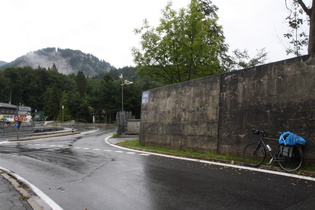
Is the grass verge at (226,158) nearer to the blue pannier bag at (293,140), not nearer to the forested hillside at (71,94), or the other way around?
the blue pannier bag at (293,140)

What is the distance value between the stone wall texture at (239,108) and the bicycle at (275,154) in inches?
15.0

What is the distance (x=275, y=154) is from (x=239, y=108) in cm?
215

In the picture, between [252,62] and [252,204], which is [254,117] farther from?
[252,62]

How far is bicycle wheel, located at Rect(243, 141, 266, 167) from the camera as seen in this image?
6791mm

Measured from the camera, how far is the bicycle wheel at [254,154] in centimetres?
679

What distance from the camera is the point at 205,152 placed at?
909 centimetres

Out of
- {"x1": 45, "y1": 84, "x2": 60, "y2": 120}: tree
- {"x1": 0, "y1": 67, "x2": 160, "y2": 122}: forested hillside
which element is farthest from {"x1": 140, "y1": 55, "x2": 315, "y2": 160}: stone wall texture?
{"x1": 45, "y1": 84, "x2": 60, "y2": 120}: tree

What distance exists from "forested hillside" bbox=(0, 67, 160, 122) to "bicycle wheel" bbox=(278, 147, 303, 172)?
22.2 meters

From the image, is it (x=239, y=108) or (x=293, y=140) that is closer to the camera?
(x=293, y=140)

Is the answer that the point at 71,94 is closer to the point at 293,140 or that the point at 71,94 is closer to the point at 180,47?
the point at 180,47

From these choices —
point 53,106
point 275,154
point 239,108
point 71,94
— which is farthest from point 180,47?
point 53,106

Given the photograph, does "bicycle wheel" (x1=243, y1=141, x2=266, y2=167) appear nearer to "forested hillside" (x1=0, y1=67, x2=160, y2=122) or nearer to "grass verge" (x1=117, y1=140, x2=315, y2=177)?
"grass verge" (x1=117, y1=140, x2=315, y2=177)

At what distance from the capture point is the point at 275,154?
6.32m

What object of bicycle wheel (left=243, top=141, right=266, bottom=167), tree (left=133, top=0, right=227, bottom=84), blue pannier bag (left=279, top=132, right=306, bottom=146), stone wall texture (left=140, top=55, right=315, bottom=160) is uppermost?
tree (left=133, top=0, right=227, bottom=84)
